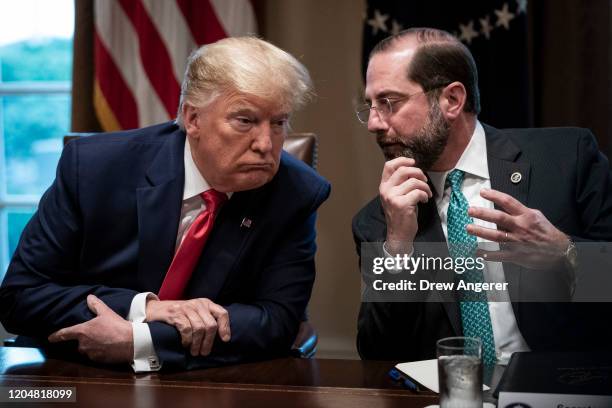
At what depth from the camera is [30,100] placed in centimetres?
402

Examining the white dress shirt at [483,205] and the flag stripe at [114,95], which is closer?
the white dress shirt at [483,205]

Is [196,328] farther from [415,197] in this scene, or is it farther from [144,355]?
[415,197]

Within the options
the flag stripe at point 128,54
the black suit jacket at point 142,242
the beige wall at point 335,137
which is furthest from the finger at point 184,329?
the beige wall at point 335,137

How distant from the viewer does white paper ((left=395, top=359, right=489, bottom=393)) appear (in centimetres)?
149

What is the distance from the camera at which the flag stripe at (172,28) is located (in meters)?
3.41

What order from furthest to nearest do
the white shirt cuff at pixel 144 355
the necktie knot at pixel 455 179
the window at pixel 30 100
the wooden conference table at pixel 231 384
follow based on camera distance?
the window at pixel 30 100 < the necktie knot at pixel 455 179 < the white shirt cuff at pixel 144 355 < the wooden conference table at pixel 231 384

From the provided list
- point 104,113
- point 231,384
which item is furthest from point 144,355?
point 104,113

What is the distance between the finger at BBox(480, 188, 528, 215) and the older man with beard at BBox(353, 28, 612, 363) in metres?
0.05

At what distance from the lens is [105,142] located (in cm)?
211

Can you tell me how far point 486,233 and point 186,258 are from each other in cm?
74

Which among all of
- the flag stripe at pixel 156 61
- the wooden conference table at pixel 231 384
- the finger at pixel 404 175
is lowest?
the wooden conference table at pixel 231 384

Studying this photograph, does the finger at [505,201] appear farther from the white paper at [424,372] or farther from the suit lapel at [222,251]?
the suit lapel at [222,251]

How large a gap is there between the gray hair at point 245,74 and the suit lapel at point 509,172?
1.78 ft

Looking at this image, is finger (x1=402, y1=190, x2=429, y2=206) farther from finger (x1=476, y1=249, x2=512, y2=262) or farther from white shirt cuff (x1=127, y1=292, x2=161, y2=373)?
white shirt cuff (x1=127, y1=292, x2=161, y2=373)
